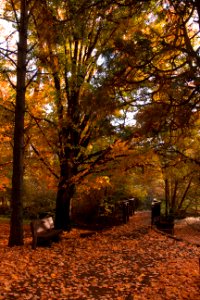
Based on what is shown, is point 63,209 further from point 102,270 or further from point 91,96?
point 91,96

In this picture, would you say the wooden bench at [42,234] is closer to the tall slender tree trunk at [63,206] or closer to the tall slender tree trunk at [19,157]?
the tall slender tree trunk at [19,157]

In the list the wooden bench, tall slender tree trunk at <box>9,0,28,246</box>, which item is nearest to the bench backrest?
the wooden bench

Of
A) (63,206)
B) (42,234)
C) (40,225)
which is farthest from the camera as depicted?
(63,206)

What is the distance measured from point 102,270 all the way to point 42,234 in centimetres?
289

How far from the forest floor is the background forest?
1.97 metres

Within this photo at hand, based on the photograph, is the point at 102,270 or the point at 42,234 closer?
the point at 102,270

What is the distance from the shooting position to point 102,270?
7082 millimetres

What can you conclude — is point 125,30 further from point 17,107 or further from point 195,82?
point 195,82

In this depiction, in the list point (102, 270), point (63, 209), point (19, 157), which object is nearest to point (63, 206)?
point (63, 209)

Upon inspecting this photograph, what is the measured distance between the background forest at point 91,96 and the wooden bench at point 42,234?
0.59 metres

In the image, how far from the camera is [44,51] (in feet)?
33.6

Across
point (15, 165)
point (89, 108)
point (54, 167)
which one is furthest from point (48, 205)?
point (89, 108)

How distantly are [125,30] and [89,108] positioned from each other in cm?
407

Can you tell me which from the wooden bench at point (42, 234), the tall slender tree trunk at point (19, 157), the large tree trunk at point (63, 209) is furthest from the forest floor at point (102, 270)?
the large tree trunk at point (63, 209)
